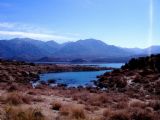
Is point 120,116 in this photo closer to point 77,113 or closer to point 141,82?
point 77,113

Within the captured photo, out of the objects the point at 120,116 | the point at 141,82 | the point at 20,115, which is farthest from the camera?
the point at 141,82

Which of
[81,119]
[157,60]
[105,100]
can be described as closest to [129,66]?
[157,60]

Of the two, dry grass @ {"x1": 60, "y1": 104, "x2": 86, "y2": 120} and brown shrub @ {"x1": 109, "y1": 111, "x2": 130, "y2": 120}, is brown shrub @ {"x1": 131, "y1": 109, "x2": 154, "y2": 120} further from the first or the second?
dry grass @ {"x1": 60, "y1": 104, "x2": 86, "y2": 120}

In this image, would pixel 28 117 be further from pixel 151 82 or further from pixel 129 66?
pixel 129 66

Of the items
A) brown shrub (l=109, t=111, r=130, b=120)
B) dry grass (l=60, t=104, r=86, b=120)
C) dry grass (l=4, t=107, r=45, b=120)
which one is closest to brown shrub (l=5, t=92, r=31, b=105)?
dry grass (l=60, t=104, r=86, b=120)

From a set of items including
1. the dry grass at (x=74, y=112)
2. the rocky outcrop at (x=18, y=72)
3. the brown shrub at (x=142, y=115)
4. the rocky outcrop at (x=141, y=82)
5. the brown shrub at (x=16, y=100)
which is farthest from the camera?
the rocky outcrop at (x=18, y=72)

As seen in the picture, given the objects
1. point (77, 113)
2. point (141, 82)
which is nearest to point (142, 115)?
point (77, 113)

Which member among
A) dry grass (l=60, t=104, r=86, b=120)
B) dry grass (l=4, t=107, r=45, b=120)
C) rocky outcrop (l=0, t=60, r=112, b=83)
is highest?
dry grass (l=4, t=107, r=45, b=120)

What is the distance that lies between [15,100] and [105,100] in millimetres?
7418

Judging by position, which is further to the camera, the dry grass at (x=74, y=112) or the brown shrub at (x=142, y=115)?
the brown shrub at (x=142, y=115)

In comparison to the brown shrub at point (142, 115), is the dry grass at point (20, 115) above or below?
above

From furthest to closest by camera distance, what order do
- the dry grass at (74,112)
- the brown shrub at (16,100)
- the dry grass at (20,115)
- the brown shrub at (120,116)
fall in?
the brown shrub at (16,100) < the brown shrub at (120,116) < the dry grass at (74,112) < the dry grass at (20,115)

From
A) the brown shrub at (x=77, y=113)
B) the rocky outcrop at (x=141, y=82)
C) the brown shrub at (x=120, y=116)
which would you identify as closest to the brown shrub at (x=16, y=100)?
the brown shrub at (x=77, y=113)

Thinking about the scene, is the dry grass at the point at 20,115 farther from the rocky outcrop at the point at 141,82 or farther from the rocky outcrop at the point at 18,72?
the rocky outcrop at the point at 18,72
